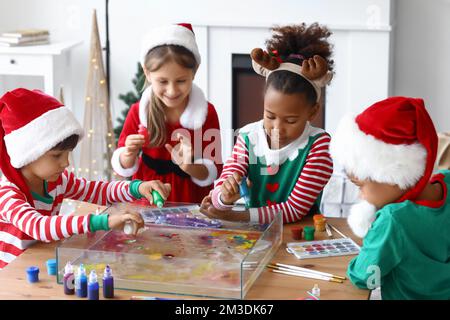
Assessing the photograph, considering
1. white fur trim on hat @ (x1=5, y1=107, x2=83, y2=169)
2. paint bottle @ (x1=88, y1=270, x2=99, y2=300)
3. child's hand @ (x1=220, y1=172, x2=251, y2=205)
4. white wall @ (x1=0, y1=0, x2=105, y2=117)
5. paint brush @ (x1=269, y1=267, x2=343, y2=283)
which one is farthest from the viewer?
white wall @ (x1=0, y1=0, x2=105, y2=117)

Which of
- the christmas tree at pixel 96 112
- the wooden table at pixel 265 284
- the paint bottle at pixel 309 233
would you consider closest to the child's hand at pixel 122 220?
the wooden table at pixel 265 284

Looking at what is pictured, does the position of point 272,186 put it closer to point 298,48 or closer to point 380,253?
point 298,48

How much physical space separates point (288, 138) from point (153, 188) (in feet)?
1.33

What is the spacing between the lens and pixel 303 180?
2047mm

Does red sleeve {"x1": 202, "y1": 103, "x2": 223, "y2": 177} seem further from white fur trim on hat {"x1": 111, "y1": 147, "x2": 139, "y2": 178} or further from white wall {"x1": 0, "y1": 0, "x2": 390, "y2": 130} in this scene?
white wall {"x1": 0, "y1": 0, "x2": 390, "y2": 130}

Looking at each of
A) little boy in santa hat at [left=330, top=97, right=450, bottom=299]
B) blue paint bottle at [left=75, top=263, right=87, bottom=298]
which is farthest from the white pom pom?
blue paint bottle at [left=75, top=263, right=87, bottom=298]

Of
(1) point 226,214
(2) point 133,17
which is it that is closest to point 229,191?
(1) point 226,214

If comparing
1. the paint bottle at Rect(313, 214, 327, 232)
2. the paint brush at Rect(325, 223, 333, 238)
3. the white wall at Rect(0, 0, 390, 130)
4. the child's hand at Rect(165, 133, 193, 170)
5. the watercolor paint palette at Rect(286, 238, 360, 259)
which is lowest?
the watercolor paint palette at Rect(286, 238, 360, 259)

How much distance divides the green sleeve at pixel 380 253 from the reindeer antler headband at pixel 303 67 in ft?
2.00

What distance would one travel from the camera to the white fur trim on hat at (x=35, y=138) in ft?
5.96

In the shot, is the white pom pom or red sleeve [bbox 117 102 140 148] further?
red sleeve [bbox 117 102 140 148]

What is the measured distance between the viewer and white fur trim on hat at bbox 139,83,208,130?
2.32 meters

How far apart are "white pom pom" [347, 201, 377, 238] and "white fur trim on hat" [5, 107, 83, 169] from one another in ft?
2.42
